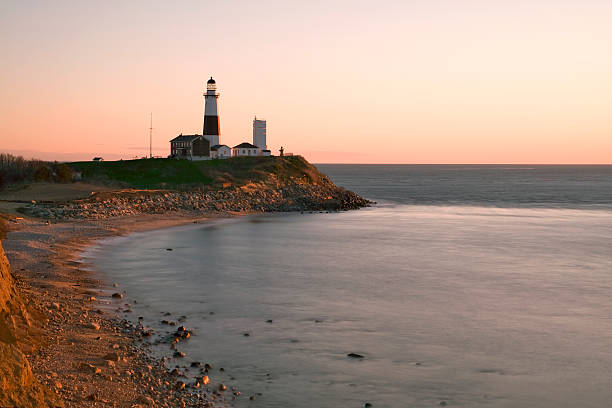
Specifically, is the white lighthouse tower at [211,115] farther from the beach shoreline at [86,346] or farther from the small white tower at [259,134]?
the beach shoreline at [86,346]

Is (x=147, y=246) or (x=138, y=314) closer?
(x=138, y=314)

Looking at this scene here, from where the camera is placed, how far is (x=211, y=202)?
191 ft

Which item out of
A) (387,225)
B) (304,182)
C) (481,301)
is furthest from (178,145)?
(481,301)

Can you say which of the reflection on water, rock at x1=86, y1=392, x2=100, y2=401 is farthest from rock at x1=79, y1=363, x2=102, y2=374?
the reflection on water

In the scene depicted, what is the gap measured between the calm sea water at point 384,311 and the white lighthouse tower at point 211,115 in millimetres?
42225

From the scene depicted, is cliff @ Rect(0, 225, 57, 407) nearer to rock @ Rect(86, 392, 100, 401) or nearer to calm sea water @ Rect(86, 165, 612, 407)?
rock @ Rect(86, 392, 100, 401)

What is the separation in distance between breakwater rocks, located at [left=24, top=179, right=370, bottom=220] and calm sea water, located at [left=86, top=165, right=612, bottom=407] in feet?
29.1

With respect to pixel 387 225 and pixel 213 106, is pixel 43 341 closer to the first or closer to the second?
pixel 387 225

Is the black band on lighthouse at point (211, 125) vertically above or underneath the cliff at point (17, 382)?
above

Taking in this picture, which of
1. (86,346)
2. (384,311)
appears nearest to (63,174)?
(384,311)

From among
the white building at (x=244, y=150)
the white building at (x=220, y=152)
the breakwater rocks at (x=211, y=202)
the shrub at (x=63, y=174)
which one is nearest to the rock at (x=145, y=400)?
the breakwater rocks at (x=211, y=202)

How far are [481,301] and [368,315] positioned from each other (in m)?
5.41

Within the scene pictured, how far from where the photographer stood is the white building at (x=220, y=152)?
268 feet

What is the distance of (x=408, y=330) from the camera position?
1691 cm
